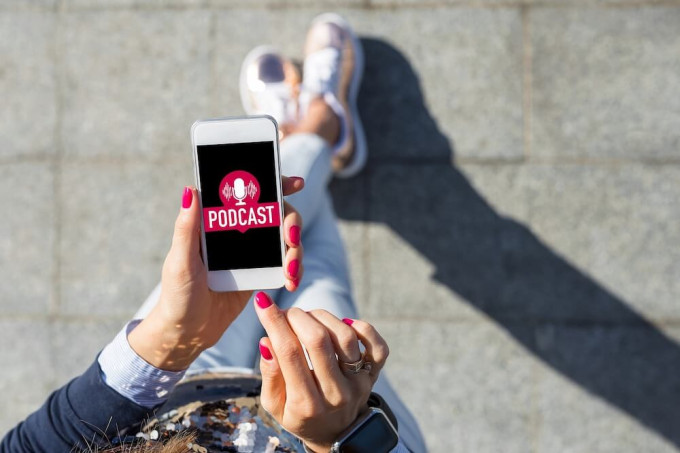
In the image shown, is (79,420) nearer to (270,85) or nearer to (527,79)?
(270,85)

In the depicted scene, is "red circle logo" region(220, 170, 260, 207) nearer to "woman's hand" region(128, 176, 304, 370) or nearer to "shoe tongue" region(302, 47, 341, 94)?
"woman's hand" region(128, 176, 304, 370)

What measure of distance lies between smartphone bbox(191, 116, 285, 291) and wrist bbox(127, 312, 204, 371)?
135 mm

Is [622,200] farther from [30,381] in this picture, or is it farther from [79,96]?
[30,381]

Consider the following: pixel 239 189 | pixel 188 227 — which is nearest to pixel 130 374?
pixel 188 227

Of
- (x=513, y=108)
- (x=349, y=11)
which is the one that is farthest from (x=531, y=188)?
(x=349, y=11)

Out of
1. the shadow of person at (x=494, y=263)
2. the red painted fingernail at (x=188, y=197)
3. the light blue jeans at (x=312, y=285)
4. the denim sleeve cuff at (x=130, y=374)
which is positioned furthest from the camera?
the shadow of person at (x=494, y=263)

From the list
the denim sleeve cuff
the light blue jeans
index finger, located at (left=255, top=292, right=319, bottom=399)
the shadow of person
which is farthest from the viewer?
the shadow of person

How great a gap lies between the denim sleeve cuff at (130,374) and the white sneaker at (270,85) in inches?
59.8

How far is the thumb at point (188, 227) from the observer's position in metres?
1.22

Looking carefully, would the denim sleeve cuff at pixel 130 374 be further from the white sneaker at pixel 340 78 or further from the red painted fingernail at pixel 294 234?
the white sneaker at pixel 340 78

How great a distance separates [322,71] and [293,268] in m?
1.59

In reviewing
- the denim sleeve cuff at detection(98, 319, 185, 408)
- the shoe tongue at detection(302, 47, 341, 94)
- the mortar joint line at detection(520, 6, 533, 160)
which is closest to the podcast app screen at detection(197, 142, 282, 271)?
the denim sleeve cuff at detection(98, 319, 185, 408)

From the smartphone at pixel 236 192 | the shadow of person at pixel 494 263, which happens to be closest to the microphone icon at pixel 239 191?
the smartphone at pixel 236 192

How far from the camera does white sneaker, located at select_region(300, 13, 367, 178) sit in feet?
8.54
